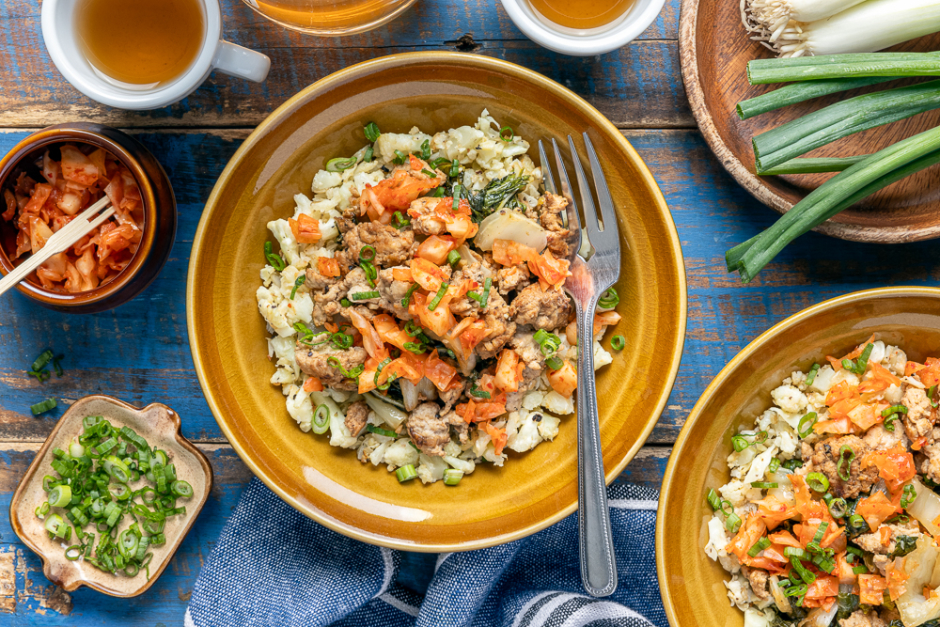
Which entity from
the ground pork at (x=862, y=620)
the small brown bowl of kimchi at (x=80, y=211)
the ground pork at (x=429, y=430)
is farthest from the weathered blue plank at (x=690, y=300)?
the ground pork at (x=429, y=430)

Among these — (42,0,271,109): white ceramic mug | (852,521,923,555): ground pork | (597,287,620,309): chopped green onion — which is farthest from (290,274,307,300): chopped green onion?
(852,521,923,555): ground pork

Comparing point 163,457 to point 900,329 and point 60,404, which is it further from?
point 900,329

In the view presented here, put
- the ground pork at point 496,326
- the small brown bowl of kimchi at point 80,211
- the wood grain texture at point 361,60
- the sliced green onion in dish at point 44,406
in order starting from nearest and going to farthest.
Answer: the ground pork at point 496,326
the small brown bowl of kimchi at point 80,211
the wood grain texture at point 361,60
the sliced green onion in dish at point 44,406

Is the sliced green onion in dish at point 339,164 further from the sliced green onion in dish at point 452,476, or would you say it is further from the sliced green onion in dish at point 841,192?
the sliced green onion in dish at point 841,192

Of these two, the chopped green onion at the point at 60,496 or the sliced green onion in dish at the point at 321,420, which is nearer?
the sliced green onion in dish at the point at 321,420

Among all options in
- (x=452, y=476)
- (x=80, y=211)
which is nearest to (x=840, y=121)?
(x=452, y=476)

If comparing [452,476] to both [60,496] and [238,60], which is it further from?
[238,60]
